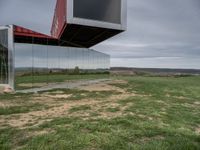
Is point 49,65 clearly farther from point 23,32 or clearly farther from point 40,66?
point 23,32

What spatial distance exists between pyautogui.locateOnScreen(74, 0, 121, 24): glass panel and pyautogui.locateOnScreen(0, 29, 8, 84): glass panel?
3.99 meters

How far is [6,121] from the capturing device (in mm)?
5270

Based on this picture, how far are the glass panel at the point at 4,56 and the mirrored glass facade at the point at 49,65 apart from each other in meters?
0.48

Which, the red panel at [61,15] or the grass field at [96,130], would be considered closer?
the grass field at [96,130]

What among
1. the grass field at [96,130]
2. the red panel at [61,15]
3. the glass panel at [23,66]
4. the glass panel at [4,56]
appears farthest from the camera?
the red panel at [61,15]

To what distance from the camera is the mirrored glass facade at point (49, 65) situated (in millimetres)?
11799

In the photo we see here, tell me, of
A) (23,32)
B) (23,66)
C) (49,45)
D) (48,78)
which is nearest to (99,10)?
(49,45)

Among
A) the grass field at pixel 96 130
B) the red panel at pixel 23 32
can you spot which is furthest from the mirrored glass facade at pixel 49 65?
the grass field at pixel 96 130

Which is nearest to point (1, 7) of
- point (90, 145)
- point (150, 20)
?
point (150, 20)

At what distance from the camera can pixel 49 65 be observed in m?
14.5

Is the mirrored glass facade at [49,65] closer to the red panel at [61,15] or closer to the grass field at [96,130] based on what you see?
the red panel at [61,15]

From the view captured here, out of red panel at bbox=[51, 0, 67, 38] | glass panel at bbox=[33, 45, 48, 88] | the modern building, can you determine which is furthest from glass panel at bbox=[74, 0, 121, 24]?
glass panel at bbox=[33, 45, 48, 88]

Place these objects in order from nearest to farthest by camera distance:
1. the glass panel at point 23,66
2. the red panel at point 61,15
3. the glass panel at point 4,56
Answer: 1. the glass panel at point 4,56
2. the glass panel at point 23,66
3. the red panel at point 61,15

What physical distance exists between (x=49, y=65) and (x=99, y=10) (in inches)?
191
